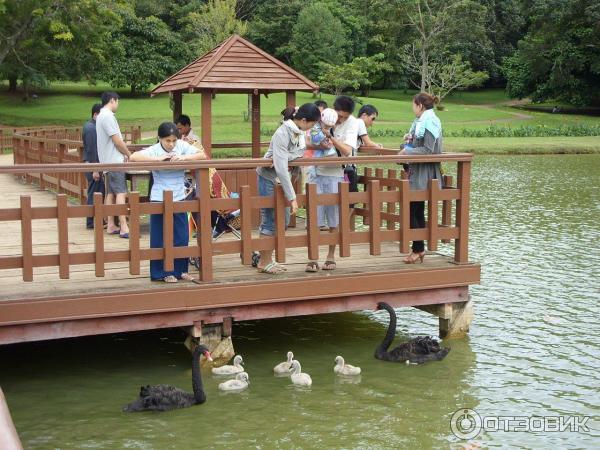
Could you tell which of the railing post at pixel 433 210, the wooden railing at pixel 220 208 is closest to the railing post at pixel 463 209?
the wooden railing at pixel 220 208

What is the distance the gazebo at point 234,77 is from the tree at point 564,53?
176 ft

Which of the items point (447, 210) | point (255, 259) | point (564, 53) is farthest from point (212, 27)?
point (255, 259)

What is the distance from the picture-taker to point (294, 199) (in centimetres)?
914

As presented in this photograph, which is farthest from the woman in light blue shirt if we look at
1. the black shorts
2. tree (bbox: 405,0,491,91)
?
tree (bbox: 405,0,491,91)

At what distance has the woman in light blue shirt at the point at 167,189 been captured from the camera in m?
8.95

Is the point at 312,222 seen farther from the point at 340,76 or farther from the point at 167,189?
the point at 340,76

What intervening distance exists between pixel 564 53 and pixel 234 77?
55.8 meters

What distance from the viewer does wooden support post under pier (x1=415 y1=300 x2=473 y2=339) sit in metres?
10.3

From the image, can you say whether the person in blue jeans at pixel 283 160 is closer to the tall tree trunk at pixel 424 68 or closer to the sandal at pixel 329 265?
the sandal at pixel 329 265

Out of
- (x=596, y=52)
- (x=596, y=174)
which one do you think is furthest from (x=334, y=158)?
(x=596, y=52)

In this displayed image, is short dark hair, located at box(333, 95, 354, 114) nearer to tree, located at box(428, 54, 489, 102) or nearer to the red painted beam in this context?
the red painted beam

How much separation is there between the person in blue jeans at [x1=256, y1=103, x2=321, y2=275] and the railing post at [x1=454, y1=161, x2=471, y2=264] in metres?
1.93

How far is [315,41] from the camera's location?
6938 centimetres

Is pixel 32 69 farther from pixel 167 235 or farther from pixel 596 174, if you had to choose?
pixel 167 235
